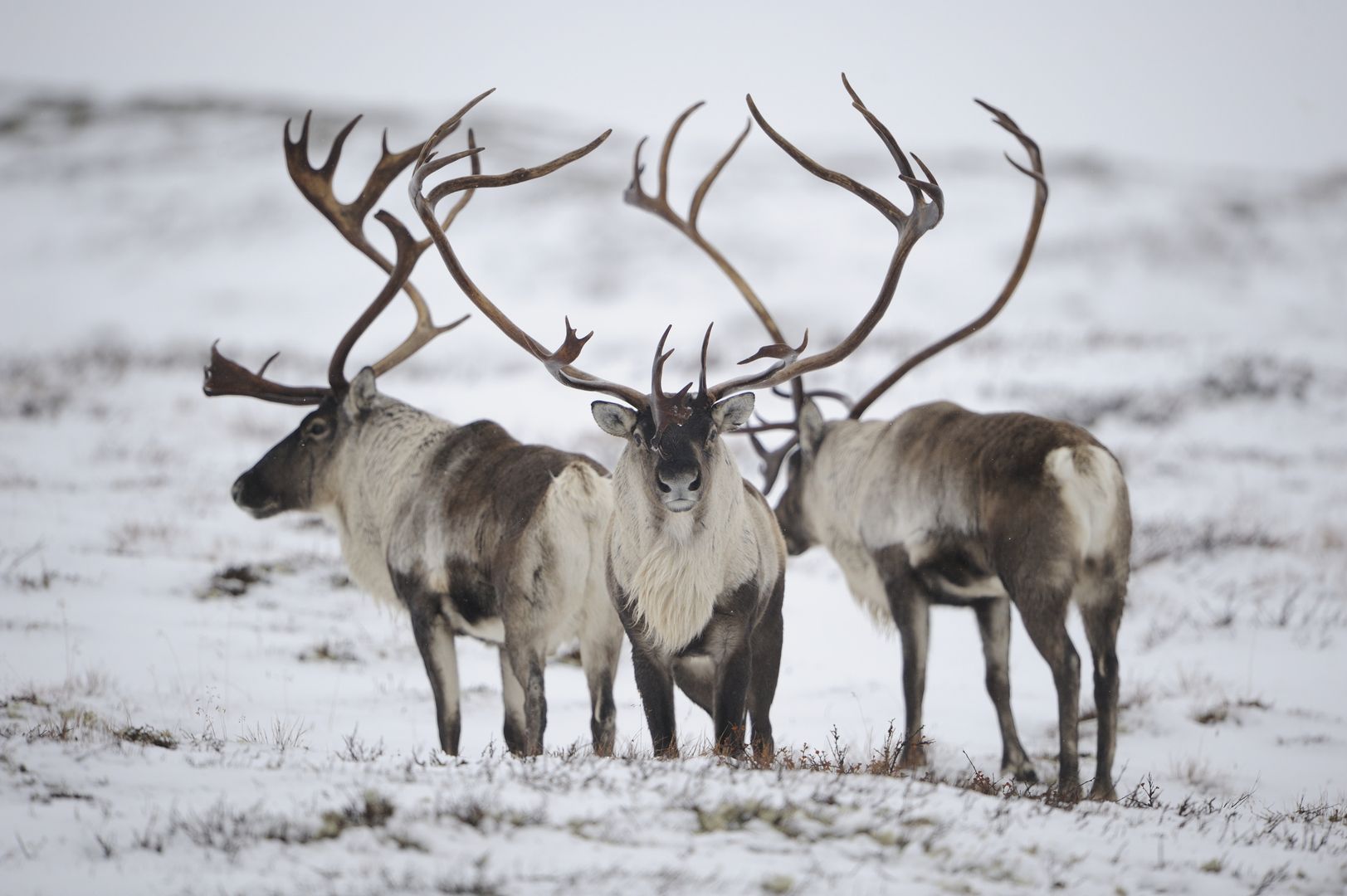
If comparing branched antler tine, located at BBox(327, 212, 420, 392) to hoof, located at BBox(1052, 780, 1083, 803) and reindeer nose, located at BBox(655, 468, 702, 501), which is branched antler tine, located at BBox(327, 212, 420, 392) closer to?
reindeer nose, located at BBox(655, 468, 702, 501)

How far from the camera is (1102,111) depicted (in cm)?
11794

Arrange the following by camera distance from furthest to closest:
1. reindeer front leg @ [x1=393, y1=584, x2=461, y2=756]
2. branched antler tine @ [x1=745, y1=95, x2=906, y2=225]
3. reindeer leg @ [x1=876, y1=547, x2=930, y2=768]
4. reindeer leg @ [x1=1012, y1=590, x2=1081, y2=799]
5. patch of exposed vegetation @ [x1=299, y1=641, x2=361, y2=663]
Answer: patch of exposed vegetation @ [x1=299, y1=641, x2=361, y2=663]
reindeer leg @ [x1=876, y1=547, x2=930, y2=768]
branched antler tine @ [x1=745, y1=95, x2=906, y2=225]
reindeer front leg @ [x1=393, y1=584, x2=461, y2=756]
reindeer leg @ [x1=1012, y1=590, x2=1081, y2=799]

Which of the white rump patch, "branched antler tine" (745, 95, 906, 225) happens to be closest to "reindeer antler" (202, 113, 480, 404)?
"branched antler tine" (745, 95, 906, 225)

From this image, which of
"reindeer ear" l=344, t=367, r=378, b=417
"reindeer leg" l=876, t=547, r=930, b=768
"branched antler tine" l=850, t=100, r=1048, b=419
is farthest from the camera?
"branched antler tine" l=850, t=100, r=1048, b=419

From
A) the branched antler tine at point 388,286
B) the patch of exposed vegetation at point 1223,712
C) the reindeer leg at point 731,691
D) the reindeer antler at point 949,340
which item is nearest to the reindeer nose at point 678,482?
the reindeer leg at point 731,691

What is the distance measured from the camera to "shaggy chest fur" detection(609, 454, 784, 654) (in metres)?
4.80

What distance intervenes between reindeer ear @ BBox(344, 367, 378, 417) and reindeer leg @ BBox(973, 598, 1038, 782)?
358 centimetres

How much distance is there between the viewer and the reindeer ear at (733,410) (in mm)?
4949

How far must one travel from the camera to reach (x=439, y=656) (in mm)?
5699

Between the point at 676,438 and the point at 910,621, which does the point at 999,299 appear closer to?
the point at 910,621

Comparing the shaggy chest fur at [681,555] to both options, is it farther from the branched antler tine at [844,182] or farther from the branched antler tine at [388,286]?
the branched antler tine at [388,286]

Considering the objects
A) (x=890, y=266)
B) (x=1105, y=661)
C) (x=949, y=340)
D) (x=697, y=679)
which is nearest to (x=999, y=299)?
(x=949, y=340)

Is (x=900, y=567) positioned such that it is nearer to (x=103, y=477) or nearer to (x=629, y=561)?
(x=629, y=561)

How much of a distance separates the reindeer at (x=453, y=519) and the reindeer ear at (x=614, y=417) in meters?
0.56
